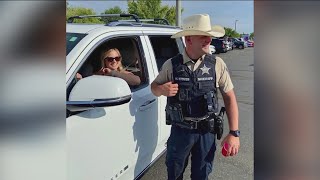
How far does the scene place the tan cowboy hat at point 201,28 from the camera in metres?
2.36

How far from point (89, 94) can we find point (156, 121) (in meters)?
1.34

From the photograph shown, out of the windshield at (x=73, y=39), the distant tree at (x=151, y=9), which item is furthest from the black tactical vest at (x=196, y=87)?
the distant tree at (x=151, y=9)

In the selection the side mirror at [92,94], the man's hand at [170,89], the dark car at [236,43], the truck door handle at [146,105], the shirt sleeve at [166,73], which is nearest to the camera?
the side mirror at [92,94]

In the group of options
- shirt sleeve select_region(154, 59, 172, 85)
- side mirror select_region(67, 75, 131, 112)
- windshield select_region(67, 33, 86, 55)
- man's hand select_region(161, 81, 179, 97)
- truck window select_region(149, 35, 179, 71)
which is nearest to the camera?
side mirror select_region(67, 75, 131, 112)

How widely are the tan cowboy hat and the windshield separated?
705mm

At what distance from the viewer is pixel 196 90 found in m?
2.42

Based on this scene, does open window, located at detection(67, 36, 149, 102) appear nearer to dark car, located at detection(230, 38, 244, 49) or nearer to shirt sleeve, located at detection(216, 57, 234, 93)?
shirt sleeve, located at detection(216, 57, 234, 93)

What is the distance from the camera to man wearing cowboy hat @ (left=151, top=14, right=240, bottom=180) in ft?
7.93

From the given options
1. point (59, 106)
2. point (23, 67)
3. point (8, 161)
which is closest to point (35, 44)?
point (23, 67)

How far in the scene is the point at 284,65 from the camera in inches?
34.4

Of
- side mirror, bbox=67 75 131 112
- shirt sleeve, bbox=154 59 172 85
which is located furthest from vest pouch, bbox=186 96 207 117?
side mirror, bbox=67 75 131 112

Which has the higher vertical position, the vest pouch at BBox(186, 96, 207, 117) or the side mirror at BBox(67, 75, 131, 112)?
the side mirror at BBox(67, 75, 131, 112)

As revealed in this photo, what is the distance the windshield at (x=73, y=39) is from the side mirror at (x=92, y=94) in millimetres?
531

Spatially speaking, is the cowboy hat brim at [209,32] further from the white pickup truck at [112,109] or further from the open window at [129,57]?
the open window at [129,57]
